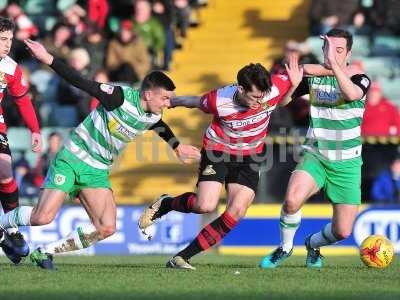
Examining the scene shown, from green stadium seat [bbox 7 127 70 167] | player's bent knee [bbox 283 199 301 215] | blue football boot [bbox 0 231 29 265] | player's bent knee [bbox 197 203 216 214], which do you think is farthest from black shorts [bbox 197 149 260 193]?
green stadium seat [bbox 7 127 70 167]

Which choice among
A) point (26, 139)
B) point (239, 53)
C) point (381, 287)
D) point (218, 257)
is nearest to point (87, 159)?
point (381, 287)

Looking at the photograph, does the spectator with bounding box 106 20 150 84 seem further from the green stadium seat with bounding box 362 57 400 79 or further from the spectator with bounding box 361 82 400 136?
the spectator with bounding box 361 82 400 136

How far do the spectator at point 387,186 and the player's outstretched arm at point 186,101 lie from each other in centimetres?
696

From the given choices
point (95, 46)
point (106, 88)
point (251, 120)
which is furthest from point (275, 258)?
point (95, 46)

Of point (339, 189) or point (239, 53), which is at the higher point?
point (239, 53)

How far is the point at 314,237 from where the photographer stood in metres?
13.4

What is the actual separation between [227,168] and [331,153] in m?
1.09

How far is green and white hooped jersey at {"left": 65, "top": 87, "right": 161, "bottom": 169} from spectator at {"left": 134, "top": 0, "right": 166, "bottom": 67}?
1013 cm

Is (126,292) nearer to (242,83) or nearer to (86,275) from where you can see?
(86,275)

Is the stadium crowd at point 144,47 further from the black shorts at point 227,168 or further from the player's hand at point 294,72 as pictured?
the player's hand at point 294,72

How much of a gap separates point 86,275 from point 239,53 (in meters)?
11.5

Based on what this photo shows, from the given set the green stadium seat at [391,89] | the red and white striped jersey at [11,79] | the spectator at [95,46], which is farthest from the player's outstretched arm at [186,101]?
the spectator at [95,46]

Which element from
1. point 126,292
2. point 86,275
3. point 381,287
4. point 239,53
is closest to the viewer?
point 126,292

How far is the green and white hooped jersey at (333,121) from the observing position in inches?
504
